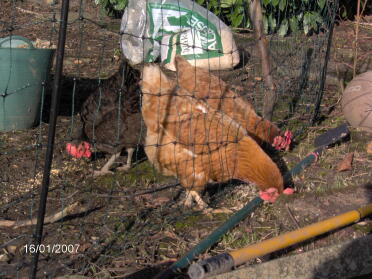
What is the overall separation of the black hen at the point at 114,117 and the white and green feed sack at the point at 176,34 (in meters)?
2.56

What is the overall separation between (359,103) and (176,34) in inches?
99.5

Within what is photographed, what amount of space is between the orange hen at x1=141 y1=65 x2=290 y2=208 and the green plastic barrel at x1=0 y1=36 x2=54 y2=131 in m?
1.28

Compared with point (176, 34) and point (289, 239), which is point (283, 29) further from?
point (289, 239)

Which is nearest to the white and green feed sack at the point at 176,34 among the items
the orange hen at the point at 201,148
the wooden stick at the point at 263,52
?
the wooden stick at the point at 263,52

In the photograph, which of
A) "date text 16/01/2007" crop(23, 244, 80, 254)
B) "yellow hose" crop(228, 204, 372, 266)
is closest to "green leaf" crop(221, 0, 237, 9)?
"yellow hose" crop(228, 204, 372, 266)

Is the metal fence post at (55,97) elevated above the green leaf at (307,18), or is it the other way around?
the green leaf at (307,18)

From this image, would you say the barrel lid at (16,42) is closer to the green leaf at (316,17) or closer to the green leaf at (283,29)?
the green leaf at (283,29)

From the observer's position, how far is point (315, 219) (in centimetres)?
385

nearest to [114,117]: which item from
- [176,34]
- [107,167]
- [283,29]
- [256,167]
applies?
[107,167]

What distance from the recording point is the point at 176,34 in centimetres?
704

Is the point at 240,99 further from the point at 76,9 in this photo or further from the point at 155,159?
the point at 76,9

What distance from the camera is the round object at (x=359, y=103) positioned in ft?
18.0

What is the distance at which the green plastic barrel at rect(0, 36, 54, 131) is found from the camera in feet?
15.6

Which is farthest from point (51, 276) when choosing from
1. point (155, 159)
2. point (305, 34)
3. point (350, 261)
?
point (305, 34)
